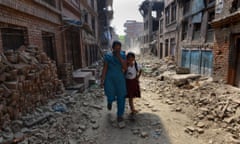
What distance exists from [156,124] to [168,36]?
1151cm

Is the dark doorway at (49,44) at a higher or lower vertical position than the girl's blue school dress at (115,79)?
higher

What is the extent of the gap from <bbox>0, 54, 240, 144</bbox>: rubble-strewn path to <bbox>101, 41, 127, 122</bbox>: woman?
27.9 inches

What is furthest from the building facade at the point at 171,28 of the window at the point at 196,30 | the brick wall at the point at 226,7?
the brick wall at the point at 226,7

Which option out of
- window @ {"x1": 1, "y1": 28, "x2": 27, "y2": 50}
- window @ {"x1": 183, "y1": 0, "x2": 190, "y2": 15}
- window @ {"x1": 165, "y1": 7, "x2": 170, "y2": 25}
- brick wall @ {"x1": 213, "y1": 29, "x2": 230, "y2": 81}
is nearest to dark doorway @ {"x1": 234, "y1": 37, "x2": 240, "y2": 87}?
brick wall @ {"x1": 213, "y1": 29, "x2": 230, "y2": 81}

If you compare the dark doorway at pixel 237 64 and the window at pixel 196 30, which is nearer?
the dark doorway at pixel 237 64

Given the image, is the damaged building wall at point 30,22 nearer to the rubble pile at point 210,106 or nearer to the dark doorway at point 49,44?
the dark doorway at point 49,44

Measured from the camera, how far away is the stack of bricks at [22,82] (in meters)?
2.62

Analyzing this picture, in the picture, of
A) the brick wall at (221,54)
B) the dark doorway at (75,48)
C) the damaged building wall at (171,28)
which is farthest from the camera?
the damaged building wall at (171,28)

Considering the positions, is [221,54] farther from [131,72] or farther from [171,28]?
[171,28]

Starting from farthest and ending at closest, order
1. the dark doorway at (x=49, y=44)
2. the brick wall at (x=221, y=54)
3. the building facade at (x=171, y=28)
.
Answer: the building facade at (x=171, y=28) → the dark doorway at (x=49, y=44) → the brick wall at (x=221, y=54)

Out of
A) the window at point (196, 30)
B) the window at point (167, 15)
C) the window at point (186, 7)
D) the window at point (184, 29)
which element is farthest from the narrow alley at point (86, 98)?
the window at point (167, 15)

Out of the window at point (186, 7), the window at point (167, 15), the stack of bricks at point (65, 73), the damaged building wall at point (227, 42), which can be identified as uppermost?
the window at point (167, 15)

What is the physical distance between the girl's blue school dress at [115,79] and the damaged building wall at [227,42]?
397 cm

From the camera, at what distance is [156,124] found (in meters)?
3.37
